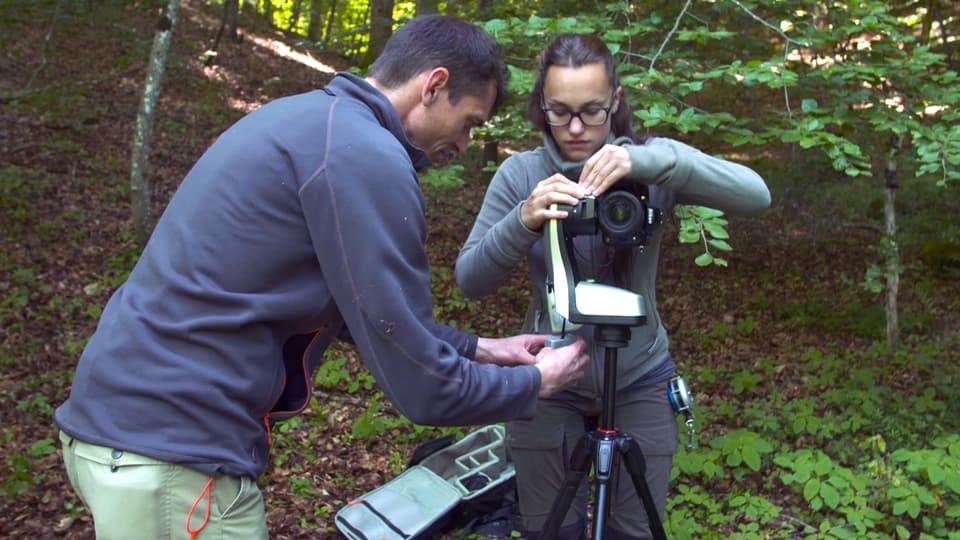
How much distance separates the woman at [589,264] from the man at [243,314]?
677 mm

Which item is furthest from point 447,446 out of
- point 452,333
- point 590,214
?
point 590,214

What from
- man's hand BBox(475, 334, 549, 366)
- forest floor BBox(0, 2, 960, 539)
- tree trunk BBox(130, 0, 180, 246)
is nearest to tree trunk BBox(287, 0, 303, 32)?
forest floor BBox(0, 2, 960, 539)

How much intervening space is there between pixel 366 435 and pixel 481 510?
108cm

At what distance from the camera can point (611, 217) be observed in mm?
Result: 1980

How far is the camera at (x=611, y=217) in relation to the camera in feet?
6.41

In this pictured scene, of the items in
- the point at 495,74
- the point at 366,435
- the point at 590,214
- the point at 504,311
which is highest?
the point at 495,74

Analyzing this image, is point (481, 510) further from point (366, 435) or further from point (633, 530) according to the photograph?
point (633, 530)

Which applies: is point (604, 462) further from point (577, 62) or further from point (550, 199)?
point (577, 62)

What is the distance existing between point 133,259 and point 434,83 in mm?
5907

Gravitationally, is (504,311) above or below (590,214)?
below

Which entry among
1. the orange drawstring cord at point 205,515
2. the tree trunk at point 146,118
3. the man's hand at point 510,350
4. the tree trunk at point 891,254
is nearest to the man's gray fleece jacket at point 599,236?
the man's hand at point 510,350

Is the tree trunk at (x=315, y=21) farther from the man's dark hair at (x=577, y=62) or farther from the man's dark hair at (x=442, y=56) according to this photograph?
the man's dark hair at (x=442, y=56)

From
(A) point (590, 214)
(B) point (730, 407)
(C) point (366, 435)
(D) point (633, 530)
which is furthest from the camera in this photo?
(B) point (730, 407)

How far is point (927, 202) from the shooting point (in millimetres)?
8164
